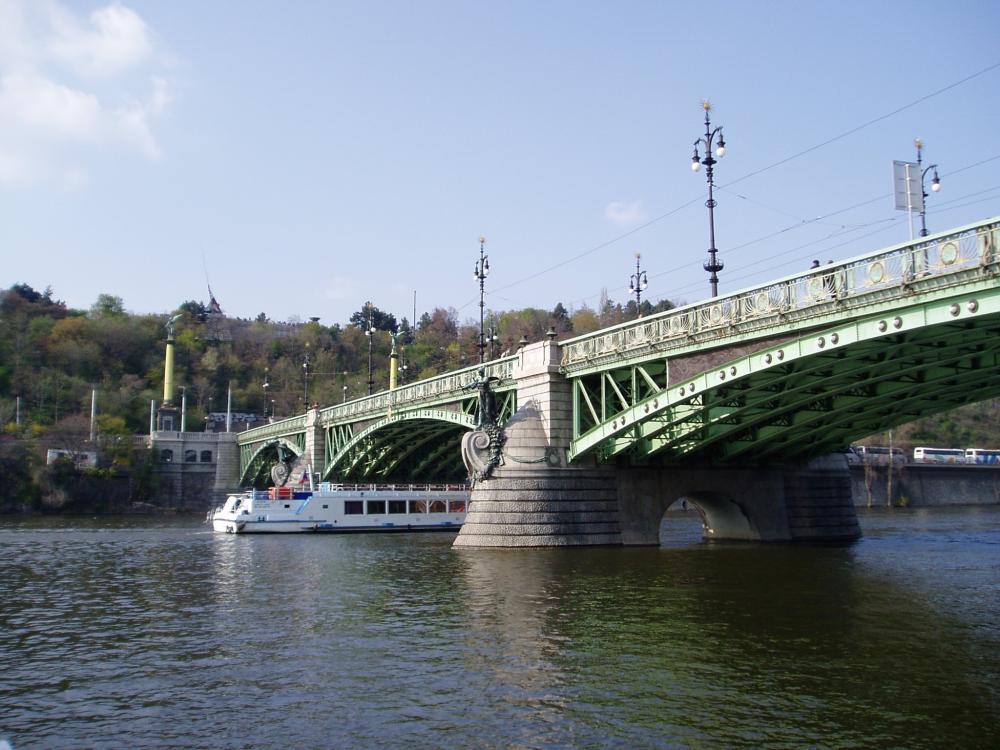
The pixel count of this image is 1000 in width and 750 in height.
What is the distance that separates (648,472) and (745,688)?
91.3ft

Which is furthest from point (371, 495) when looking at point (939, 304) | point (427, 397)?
point (939, 304)

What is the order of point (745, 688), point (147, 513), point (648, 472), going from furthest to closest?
point (147, 513)
point (648, 472)
point (745, 688)

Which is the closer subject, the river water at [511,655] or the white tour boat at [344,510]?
the river water at [511,655]

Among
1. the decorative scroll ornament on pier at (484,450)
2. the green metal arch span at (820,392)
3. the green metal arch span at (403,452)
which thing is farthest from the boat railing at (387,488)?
the green metal arch span at (820,392)

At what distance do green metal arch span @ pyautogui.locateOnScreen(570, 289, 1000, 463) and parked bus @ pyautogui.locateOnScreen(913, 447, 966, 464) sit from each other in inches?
3340

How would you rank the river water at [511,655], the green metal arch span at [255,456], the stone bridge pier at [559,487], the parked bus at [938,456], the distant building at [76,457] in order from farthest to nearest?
the parked bus at [938,456] → the distant building at [76,457] → the green metal arch span at [255,456] → the stone bridge pier at [559,487] → the river water at [511,655]

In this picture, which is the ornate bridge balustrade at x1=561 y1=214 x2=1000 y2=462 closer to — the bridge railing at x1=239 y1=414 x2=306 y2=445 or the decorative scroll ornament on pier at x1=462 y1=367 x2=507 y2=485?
the decorative scroll ornament on pier at x1=462 y1=367 x2=507 y2=485

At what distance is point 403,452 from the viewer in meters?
75.4

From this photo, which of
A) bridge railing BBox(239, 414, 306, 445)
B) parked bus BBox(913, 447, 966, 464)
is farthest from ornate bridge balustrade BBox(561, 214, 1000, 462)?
parked bus BBox(913, 447, 966, 464)

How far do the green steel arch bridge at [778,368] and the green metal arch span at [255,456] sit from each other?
165 feet

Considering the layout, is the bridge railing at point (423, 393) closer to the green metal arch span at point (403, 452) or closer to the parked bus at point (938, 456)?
the green metal arch span at point (403, 452)

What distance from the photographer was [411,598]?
98.4ft

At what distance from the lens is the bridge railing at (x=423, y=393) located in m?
49.6

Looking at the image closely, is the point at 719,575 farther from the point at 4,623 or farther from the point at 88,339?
the point at 88,339
